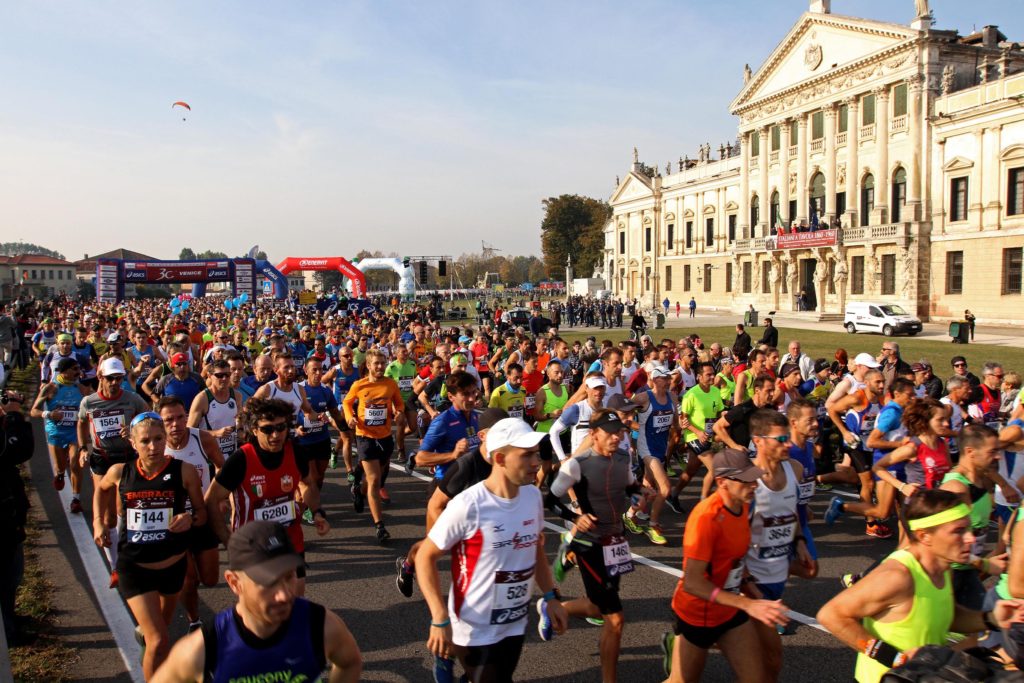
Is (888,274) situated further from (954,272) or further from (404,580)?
(404,580)

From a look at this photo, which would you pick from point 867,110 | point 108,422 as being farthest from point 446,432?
point 867,110

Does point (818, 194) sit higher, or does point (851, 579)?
point (818, 194)

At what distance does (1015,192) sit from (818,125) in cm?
1527

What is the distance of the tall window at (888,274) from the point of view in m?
44.1

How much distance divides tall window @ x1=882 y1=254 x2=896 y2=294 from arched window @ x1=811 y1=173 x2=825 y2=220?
6838mm

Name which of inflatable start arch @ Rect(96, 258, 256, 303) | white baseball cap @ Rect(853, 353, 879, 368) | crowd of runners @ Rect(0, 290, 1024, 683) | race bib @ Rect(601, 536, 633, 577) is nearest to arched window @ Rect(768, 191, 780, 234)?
inflatable start arch @ Rect(96, 258, 256, 303)

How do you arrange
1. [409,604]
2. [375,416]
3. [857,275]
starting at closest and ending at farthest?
[409,604], [375,416], [857,275]

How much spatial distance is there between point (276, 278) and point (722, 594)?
5172cm

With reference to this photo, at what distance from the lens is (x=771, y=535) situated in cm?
425

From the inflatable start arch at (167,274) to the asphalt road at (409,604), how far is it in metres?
38.2

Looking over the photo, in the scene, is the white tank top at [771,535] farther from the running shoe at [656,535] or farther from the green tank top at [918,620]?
the running shoe at [656,535]

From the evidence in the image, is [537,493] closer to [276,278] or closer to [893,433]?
[893,433]

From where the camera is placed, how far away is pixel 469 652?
3.50 metres

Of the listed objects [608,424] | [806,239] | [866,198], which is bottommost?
[608,424]
